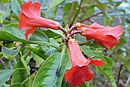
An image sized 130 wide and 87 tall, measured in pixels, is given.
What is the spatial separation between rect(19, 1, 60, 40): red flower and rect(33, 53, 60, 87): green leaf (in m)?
0.13

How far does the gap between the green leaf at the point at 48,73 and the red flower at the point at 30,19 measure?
0.13 meters

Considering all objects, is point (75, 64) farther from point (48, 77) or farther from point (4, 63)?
point (4, 63)

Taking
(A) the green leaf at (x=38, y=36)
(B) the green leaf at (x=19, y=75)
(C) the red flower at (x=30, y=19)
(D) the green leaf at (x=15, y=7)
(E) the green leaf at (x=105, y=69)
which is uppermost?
(D) the green leaf at (x=15, y=7)

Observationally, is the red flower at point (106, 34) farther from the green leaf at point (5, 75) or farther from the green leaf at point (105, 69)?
the green leaf at point (5, 75)

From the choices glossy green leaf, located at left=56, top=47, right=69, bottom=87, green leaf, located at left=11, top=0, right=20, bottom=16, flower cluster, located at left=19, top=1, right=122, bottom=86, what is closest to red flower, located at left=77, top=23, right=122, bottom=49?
flower cluster, located at left=19, top=1, right=122, bottom=86

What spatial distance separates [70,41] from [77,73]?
4.9 inches

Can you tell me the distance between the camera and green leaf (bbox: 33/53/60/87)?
0.52 metres

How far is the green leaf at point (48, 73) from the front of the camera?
0.52 m

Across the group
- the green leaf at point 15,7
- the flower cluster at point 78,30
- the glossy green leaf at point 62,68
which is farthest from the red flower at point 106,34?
the green leaf at point 15,7

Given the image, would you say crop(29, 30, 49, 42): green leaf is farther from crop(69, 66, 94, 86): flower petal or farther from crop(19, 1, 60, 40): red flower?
crop(69, 66, 94, 86): flower petal

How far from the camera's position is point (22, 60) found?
725mm

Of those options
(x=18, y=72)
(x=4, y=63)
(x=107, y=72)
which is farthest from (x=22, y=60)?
(x=4, y=63)

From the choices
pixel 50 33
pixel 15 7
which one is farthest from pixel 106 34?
pixel 15 7

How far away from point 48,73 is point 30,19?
0.67 ft
